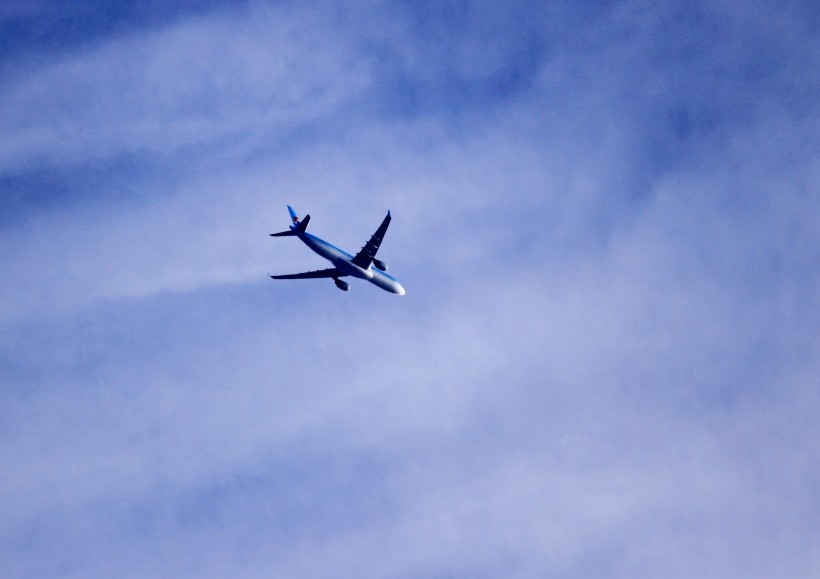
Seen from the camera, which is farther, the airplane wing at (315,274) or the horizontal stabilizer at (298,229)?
the airplane wing at (315,274)

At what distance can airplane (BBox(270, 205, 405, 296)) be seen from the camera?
87.7 meters

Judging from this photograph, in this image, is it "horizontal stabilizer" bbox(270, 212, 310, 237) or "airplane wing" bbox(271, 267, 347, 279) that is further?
"airplane wing" bbox(271, 267, 347, 279)

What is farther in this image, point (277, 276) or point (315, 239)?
point (277, 276)

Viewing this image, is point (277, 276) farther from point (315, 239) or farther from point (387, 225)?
point (387, 225)

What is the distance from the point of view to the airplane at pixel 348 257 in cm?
8769

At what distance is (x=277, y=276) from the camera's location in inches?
3829

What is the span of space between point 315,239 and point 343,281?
11120 mm

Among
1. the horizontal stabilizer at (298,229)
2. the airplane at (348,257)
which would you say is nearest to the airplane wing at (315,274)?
the airplane at (348,257)

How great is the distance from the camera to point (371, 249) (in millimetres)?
89875

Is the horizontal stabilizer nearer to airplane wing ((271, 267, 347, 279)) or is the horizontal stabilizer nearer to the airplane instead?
the airplane

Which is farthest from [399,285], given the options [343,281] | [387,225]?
[387,225]

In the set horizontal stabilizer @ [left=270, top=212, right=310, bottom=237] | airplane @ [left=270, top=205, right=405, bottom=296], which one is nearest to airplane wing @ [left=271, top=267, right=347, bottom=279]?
airplane @ [left=270, top=205, right=405, bottom=296]

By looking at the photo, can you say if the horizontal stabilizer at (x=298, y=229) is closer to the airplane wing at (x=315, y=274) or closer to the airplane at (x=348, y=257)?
the airplane at (x=348, y=257)

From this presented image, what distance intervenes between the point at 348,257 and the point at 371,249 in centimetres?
298
